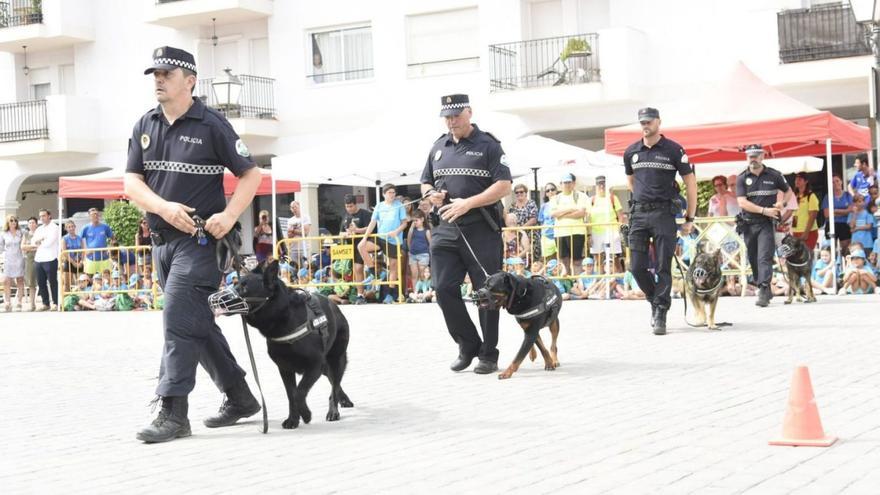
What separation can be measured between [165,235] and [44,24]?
2890 cm

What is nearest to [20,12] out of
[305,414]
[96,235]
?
[96,235]

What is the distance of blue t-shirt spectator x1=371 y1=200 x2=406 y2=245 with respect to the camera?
18875 millimetres

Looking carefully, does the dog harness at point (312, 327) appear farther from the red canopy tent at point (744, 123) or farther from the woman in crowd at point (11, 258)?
the woman in crowd at point (11, 258)

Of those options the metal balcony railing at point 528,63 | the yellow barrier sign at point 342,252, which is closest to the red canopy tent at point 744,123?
the yellow barrier sign at point 342,252

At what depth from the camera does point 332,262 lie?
1959 centimetres

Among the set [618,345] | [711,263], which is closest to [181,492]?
[618,345]

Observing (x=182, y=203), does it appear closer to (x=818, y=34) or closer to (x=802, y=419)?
(x=802, y=419)

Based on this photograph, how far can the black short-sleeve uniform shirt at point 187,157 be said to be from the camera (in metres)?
6.67

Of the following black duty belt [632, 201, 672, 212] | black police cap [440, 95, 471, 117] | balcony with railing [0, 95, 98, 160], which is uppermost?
balcony with railing [0, 95, 98, 160]

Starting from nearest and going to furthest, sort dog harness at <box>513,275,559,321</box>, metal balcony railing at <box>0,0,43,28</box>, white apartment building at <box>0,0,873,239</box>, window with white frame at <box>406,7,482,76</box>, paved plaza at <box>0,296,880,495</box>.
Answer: paved plaza at <box>0,296,880,495</box>
dog harness at <box>513,275,559,321</box>
white apartment building at <box>0,0,873,239</box>
window with white frame at <box>406,7,482,76</box>
metal balcony railing at <box>0,0,43,28</box>

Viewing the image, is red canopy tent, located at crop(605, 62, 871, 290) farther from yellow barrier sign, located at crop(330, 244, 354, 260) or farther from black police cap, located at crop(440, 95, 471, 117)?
black police cap, located at crop(440, 95, 471, 117)

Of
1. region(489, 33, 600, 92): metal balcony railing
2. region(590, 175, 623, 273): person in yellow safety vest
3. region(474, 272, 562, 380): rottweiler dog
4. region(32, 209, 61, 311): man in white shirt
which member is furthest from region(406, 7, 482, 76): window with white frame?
region(474, 272, 562, 380): rottweiler dog

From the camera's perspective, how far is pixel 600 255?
58.6 feet

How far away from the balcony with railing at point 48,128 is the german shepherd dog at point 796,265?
75.4 feet
